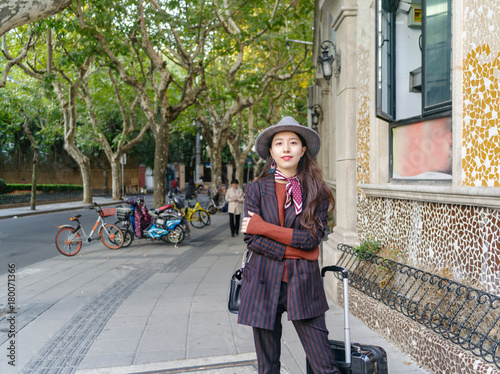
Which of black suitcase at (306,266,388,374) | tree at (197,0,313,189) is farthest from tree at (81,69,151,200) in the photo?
black suitcase at (306,266,388,374)

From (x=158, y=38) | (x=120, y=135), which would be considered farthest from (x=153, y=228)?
(x=120, y=135)

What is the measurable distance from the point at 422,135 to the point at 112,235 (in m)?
8.51

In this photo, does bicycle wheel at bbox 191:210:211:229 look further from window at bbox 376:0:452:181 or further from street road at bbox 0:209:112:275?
window at bbox 376:0:452:181

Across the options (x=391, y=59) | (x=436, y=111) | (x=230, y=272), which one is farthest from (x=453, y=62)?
(x=230, y=272)

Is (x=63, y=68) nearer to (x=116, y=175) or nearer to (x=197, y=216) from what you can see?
(x=116, y=175)

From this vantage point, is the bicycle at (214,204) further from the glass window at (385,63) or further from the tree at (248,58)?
the glass window at (385,63)

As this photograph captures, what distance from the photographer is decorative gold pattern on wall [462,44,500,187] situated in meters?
3.73

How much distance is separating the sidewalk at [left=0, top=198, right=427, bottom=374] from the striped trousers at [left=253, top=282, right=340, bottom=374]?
1165 millimetres

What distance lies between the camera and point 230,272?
885cm

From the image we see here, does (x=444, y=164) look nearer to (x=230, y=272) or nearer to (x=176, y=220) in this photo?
(x=230, y=272)

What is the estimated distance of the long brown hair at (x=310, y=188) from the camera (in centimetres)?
279

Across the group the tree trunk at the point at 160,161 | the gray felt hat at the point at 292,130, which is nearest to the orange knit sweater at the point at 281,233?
the gray felt hat at the point at 292,130

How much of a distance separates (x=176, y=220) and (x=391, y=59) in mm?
7807

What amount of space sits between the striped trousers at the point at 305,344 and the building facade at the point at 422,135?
1221 millimetres
